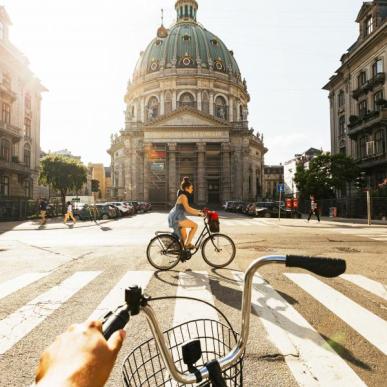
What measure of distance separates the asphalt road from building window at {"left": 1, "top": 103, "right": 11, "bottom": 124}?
36623 mm

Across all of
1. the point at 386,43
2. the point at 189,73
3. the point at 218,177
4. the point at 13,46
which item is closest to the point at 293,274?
the point at 386,43

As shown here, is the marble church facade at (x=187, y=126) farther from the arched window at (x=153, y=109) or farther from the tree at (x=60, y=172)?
the tree at (x=60, y=172)

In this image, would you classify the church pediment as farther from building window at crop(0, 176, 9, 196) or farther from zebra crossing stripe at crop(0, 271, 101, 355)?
zebra crossing stripe at crop(0, 271, 101, 355)

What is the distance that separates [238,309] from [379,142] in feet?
122

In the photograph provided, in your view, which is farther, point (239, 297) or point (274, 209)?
point (274, 209)

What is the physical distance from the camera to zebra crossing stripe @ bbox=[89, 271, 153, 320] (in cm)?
495

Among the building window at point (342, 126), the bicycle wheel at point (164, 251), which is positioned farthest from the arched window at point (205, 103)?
the bicycle wheel at point (164, 251)

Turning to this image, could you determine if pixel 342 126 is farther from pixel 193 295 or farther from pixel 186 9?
pixel 186 9

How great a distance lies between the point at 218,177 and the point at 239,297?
205ft

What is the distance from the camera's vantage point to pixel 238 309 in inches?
201

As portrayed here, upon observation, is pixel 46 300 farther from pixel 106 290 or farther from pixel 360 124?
pixel 360 124

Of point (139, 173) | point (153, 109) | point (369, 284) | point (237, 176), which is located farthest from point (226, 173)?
point (369, 284)

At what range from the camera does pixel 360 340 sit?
3969 mm

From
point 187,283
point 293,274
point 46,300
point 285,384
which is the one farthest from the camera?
point 293,274
